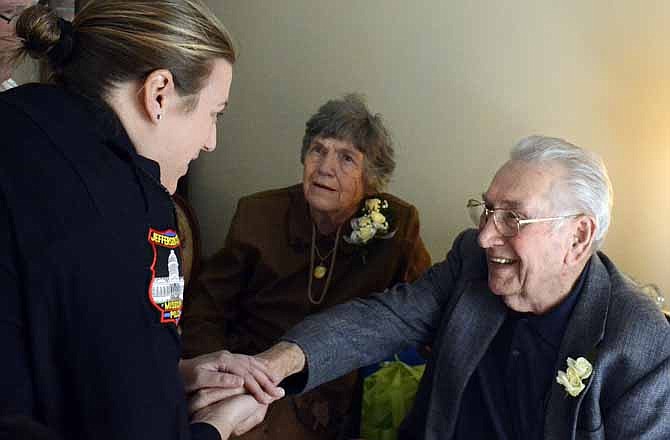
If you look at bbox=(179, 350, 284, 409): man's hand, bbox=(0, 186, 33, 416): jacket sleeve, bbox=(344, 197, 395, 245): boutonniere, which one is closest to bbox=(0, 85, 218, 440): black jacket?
bbox=(0, 186, 33, 416): jacket sleeve

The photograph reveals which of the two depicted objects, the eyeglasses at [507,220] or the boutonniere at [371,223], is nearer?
the eyeglasses at [507,220]

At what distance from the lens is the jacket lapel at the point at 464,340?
183cm

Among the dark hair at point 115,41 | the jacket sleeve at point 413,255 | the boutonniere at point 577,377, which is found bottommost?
the jacket sleeve at point 413,255

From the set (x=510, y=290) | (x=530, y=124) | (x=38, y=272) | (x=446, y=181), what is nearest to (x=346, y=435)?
(x=510, y=290)

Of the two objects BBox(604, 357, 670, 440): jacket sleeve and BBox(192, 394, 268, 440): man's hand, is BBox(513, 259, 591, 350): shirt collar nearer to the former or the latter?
BBox(604, 357, 670, 440): jacket sleeve

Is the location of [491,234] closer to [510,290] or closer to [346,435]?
[510,290]

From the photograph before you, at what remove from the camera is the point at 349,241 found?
8.27ft

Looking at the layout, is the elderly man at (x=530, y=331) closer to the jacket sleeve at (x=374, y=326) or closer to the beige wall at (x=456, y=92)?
the jacket sleeve at (x=374, y=326)

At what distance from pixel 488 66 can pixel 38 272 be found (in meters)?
2.22

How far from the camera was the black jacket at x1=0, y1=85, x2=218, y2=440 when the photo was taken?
1035 mm

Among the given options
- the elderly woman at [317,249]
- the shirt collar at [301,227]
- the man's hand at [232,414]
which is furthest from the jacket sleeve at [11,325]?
the shirt collar at [301,227]

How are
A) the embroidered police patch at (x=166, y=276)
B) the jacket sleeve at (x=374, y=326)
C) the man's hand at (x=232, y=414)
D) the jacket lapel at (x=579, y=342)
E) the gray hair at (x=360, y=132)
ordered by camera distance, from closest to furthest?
1. the embroidered police patch at (x=166, y=276)
2. the man's hand at (x=232, y=414)
3. the jacket lapel at (x=579, y=342)
4. the jacket sleeve at (x=374, y=326)
5. the gray hair at (x=360, y=132)

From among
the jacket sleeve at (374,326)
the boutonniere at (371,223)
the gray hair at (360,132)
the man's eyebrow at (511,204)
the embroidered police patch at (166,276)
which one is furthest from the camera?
the gray hair at (360,132)

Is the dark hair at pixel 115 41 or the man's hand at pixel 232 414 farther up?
the dark hair at pixel 115 41
